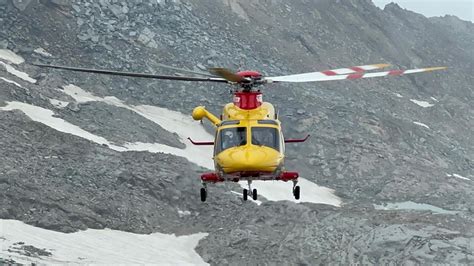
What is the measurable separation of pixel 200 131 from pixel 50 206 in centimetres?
2586

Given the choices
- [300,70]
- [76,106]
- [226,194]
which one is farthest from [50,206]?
[300,70]

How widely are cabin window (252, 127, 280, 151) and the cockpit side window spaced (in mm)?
267

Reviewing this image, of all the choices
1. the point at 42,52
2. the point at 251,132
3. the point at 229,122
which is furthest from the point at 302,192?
the point at 251,132

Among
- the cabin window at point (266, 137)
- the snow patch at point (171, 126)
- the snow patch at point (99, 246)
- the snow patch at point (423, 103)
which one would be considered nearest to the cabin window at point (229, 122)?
the cabin window at point (266, 137)

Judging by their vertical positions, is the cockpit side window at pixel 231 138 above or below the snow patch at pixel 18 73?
below

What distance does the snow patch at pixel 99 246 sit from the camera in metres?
34.3

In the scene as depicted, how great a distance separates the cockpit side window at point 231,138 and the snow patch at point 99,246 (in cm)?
1968

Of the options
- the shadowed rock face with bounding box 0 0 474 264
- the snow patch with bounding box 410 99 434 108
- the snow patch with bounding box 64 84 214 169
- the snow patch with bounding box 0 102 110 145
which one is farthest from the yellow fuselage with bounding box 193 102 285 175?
the snow patch with bounding box 410 99 434 108

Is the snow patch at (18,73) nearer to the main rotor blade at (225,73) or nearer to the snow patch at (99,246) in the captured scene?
the snow patch at (99,246)

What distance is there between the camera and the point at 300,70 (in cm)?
7762

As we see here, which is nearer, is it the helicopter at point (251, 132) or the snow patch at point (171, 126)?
the helicopter at point (251, 132)

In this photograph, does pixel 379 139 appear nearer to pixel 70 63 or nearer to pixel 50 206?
pixel 70 63

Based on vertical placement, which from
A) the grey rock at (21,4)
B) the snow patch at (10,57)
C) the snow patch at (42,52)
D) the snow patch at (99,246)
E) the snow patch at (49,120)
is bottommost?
the snow patch at (99,246)

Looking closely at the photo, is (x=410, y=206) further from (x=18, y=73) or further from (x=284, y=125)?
(x=18, y=73)
